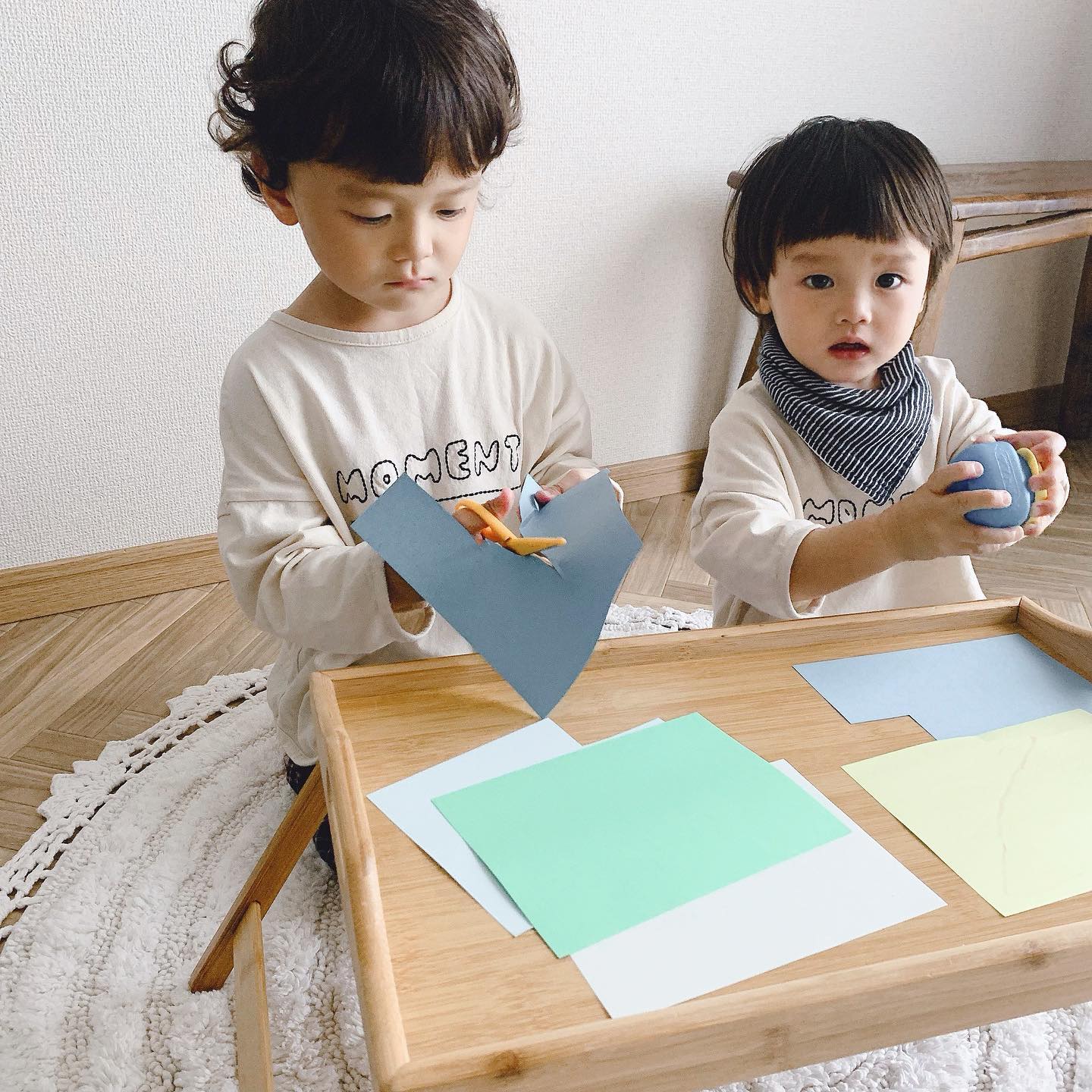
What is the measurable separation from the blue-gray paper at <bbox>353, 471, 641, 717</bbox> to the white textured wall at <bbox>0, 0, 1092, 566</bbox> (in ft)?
3.31

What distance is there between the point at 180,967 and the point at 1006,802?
0.76m

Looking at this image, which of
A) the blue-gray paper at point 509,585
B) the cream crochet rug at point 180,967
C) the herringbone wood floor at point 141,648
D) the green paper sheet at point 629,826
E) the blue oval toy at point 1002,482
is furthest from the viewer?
the herringbone wood floor at point 141,648

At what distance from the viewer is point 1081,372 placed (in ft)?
7.88

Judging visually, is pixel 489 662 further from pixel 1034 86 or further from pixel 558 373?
pixel 1034 86

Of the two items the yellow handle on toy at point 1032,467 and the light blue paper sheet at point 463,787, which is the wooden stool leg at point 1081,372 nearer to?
the yellow handle on toy at point 1032,467

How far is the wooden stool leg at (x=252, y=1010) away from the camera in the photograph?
2.41 feet

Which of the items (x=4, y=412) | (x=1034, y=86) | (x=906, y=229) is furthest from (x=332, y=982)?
(x=1034, y=86)

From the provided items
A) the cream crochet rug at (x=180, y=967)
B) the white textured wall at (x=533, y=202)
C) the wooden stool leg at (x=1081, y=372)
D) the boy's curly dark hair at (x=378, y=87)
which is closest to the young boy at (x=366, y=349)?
the boy's curly dark hair at (x=378, y=87)

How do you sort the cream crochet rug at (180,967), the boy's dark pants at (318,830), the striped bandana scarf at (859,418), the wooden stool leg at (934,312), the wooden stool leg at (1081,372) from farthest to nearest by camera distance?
the wooden stool leg at (1081,372) < the wooden stool leg at (934,312) < the boy's dark pants at (318,830) < the striped bandana scarf at (859,418) < the cream crochet rug at (180,967)

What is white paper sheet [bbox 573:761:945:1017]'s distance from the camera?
1.60 feet

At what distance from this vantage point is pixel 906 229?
36.1 inches

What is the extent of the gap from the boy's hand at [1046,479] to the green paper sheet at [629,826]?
1.10 feet

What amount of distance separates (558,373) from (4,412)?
2.87 ft

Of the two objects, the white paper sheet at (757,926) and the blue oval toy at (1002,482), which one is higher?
the blue oval toy at (1002,482)
